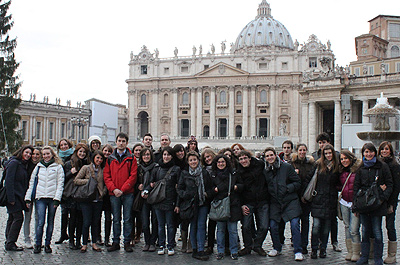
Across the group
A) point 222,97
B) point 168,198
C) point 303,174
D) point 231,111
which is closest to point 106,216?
point 168,198

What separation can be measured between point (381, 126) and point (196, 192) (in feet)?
48.7

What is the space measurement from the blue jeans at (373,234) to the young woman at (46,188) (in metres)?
4.83

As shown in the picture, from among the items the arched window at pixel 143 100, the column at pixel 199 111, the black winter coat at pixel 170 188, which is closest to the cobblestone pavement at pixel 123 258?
the black winter coat at pixel 170 188

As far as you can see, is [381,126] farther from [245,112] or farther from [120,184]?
[245,112]

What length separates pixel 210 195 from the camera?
689cm

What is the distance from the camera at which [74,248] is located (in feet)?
23.9

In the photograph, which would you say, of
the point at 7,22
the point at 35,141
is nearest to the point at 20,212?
the point at 7,22

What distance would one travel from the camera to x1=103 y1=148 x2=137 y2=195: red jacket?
7.27 metres

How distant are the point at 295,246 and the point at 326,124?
26996 mm

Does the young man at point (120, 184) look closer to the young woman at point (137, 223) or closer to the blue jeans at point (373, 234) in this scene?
the young woman at point (137, 223)

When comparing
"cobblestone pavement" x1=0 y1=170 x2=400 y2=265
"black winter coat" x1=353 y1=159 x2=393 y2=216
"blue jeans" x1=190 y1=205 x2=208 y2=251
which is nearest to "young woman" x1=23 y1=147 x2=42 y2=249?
"cobblestone pavement" x1=0 y1=170 x2=400 y2=265

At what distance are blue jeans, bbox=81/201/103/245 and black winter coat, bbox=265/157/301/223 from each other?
2.92 meters

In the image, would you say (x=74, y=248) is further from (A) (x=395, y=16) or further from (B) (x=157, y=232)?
(A) (x=395, y=16)

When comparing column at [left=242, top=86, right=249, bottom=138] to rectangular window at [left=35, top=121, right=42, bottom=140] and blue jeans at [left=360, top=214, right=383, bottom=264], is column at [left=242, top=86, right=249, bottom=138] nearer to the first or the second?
rectangular window at [left=35, top=121, right=42, bottom=140]
